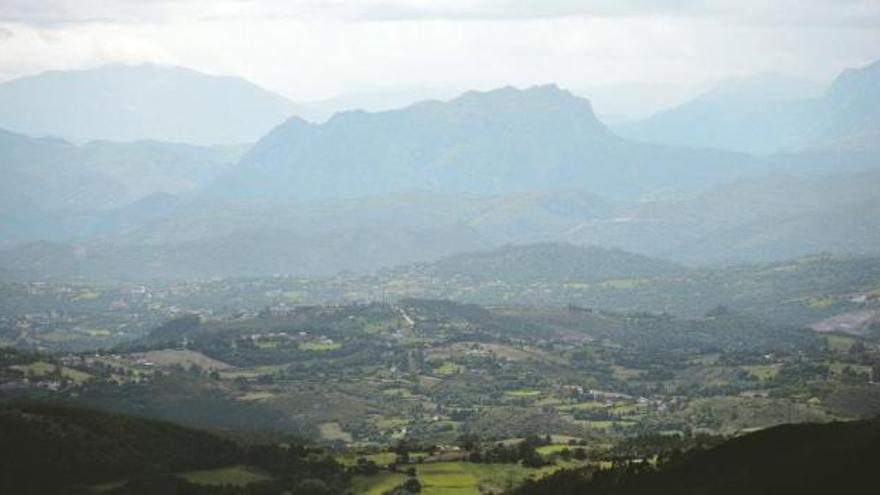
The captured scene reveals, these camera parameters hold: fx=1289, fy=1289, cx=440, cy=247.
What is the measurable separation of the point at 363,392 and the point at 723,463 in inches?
3510

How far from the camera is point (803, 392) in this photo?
460 ft

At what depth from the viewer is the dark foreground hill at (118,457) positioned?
274ft

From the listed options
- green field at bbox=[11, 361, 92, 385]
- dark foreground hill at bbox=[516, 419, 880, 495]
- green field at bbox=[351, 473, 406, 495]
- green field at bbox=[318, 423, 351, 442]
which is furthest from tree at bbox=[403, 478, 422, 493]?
green field at bbox=[11, 361, 92, 385]

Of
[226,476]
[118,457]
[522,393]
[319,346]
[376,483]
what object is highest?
[118,457]

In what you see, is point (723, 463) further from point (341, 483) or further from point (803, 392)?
point (803, 392)

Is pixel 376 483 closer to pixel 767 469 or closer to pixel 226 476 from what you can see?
pixel 226 476

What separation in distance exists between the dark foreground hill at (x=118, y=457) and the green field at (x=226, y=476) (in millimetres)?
675

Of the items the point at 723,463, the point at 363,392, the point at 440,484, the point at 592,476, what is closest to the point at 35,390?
the point at 363,392

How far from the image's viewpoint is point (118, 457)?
289 ft

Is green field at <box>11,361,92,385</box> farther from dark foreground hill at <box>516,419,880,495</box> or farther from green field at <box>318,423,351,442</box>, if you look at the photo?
dark foreground hill at <box>516,419,880,495</box>

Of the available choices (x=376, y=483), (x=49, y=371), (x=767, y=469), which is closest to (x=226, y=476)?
(x=376, y=483)

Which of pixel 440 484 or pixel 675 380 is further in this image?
pixel 675 380

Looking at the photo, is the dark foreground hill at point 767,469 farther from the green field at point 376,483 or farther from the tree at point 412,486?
the green field at point 376,483

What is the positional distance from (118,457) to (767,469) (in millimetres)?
45312
